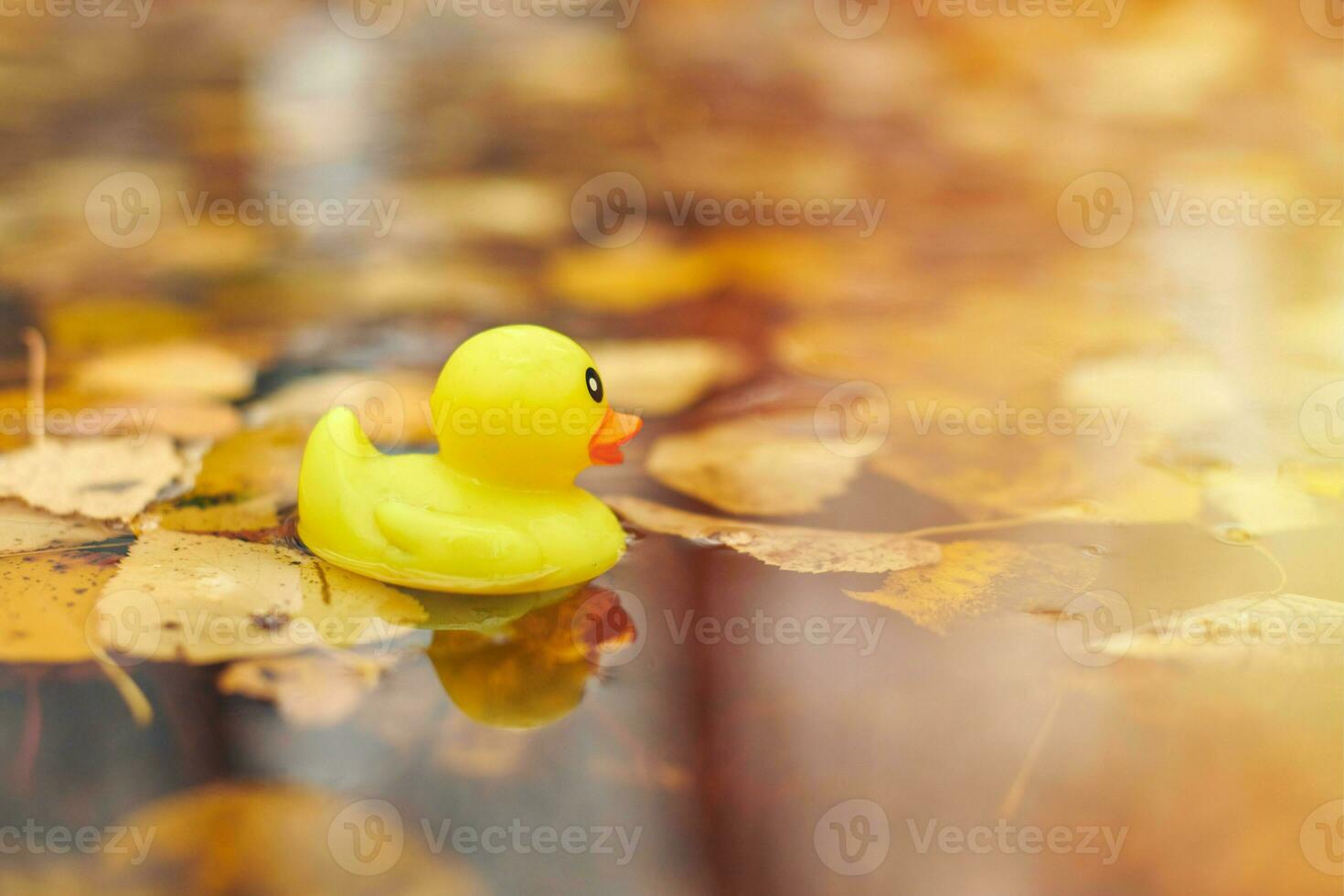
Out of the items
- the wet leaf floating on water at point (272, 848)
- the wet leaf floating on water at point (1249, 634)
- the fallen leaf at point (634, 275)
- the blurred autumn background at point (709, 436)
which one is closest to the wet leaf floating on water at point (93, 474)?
the blurred autumn background at point (709, 436)

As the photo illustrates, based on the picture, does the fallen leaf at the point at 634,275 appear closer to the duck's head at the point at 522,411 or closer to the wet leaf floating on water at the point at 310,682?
the duck's head at the point at 522,411

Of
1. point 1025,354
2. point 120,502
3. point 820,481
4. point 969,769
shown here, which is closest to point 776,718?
point 969,769

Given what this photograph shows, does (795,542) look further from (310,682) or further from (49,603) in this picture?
(49,603)

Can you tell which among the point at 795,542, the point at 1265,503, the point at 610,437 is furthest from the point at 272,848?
the point at 1265,503

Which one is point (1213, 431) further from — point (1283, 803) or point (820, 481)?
point (1283, 803)

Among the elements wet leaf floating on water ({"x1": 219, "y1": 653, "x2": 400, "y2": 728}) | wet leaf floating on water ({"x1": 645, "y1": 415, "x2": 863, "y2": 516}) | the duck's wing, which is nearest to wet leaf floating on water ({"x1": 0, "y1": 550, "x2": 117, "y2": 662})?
wet leaf floating on water ({"x1": 219, "y1": 653, "x2": 400, "y2": 728})
